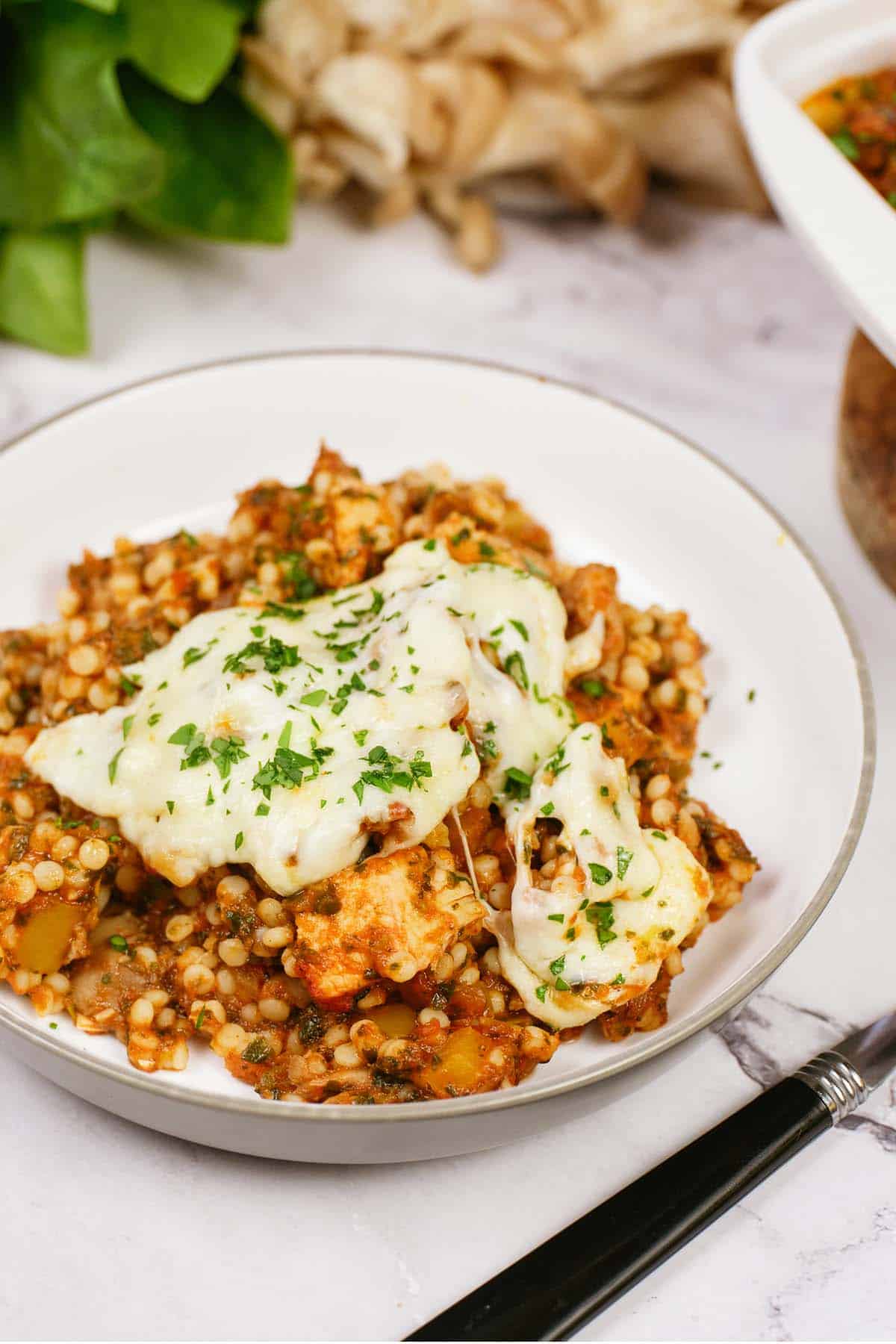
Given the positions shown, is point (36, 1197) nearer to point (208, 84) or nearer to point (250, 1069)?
point (250, 1069)

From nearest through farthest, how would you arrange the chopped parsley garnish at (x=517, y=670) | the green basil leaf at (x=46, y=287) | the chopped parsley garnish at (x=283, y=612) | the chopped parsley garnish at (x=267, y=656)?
the chopped parsley garnish at (x=267, y=656) → the chopped parsley garnish at (x=517, y=670) → the chopped parsley garnish at (x=283, y=612) → the green basil leaf at (x=46, y=287)

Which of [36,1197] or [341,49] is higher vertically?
[341,49]

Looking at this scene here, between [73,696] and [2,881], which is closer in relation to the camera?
[2,881]

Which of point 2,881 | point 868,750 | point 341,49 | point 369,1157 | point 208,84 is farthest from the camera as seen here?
point 341,49

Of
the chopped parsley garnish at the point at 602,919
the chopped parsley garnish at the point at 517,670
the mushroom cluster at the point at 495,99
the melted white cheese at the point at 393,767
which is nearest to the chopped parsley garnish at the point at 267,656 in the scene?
the melted white cheese at the point at 393,767

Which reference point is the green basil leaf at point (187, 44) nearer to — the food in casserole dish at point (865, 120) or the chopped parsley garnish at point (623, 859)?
the food in casserole dish at point (865, 120)

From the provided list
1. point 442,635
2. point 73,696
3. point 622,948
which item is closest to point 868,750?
point 622,948

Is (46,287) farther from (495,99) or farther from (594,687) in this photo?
(594,687)

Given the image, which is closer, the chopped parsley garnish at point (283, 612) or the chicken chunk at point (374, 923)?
the chicken chunk at point (374, 923)
